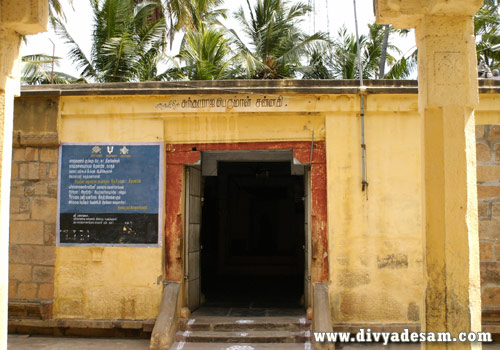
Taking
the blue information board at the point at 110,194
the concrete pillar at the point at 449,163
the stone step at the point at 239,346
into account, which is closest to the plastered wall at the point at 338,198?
the blue information board at the point at 110,194

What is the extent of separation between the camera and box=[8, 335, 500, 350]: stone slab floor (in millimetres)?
6973

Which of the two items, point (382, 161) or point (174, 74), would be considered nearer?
point (382, 161)

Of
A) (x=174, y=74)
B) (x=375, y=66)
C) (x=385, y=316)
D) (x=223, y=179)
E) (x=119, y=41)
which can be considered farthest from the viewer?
(x=375, y=66)

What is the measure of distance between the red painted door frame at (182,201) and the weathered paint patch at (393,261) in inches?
30.1

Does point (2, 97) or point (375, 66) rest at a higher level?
point (375, 66)

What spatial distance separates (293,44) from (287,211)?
637 centimetres

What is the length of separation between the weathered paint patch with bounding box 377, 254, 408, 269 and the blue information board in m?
3.21

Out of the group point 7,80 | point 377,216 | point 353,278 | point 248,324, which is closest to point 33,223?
point 248,324

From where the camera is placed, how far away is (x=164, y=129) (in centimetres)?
773

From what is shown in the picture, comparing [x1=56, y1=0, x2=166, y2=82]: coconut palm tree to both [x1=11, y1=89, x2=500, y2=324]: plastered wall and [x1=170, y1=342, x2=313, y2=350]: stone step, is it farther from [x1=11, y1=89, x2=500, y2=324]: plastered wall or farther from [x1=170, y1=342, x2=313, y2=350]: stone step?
[x1=170, y1=342, x2=313, y2=350]: stone step

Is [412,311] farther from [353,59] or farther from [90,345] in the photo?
[353,59]

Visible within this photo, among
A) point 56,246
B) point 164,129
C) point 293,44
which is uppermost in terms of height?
point 293,44

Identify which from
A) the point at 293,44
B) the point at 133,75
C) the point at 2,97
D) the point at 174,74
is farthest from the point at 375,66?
the point at 2,97

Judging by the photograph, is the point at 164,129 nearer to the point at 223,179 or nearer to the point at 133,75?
the point at 223,179
